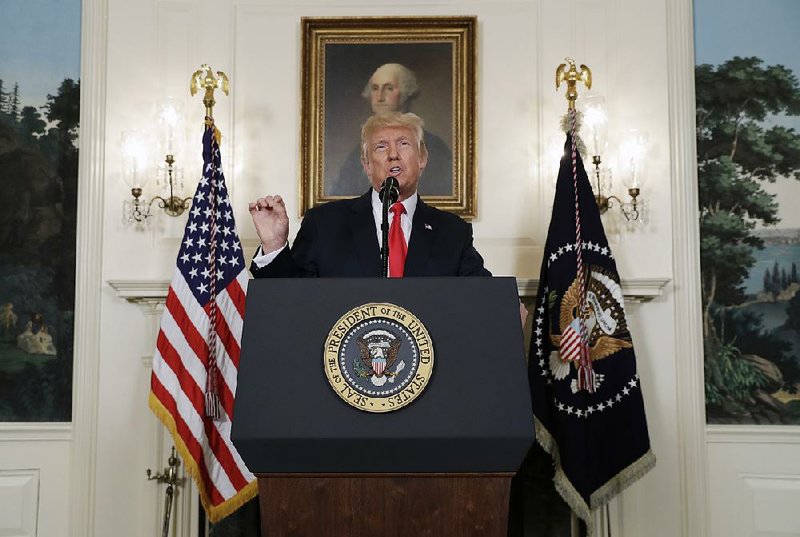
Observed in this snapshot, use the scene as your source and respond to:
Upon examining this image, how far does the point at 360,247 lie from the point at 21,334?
2057 mm

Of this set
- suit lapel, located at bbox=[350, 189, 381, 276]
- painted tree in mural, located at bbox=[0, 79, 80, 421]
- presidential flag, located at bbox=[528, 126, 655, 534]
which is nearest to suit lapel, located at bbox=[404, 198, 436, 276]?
suit lapel, located at bbox=[350, 189, 381, 276]

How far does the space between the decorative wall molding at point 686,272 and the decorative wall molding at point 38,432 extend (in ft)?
9.64

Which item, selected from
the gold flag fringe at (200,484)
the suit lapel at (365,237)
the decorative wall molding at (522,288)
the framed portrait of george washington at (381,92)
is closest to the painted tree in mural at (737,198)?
the decorative wall molding at (522,288)

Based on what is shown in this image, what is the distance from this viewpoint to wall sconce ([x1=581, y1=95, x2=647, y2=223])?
12.8 ft

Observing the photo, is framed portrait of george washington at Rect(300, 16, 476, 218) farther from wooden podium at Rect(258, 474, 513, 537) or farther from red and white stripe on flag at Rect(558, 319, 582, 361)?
wooden podium at Rect(258, 474, 513, 537)

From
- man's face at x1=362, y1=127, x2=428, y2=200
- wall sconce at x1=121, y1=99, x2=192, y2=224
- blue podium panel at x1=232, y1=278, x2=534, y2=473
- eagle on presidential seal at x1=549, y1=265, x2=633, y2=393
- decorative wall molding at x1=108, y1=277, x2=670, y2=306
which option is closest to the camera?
blue podium panel at x1=232, y1=278, x2=534, y2=473

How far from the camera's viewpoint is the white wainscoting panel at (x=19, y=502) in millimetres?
3949

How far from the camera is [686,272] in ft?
13.1

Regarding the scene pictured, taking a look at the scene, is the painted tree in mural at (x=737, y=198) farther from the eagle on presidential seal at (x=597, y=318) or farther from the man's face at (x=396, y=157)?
the man's face at (x=396, y=157)

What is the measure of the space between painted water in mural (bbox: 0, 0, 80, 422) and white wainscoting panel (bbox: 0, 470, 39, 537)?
272 mm

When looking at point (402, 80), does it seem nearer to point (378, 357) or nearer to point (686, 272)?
point (686, 272)

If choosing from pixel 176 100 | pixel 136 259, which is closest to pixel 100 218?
pixel 136 259

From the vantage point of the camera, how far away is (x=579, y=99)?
400cm

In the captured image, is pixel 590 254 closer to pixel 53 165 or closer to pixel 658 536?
pixel 658 536
